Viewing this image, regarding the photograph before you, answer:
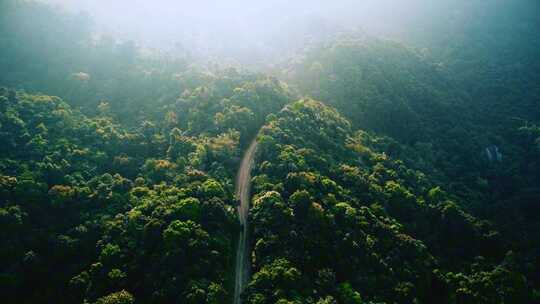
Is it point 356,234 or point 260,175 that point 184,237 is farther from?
point 356,234

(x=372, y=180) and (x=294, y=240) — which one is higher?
(x=372, y=180)

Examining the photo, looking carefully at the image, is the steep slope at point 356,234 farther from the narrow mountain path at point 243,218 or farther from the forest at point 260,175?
the narrow mountain path at point 243,218

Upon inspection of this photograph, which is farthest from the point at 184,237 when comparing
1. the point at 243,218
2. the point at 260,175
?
the point at 260,175

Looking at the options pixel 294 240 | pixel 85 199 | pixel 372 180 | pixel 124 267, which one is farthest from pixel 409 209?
pixel 85 199

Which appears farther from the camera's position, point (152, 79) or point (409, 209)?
point (152, 79)

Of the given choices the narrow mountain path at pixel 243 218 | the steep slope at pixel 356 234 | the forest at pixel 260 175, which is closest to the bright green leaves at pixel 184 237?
the forest at pixel 260 175

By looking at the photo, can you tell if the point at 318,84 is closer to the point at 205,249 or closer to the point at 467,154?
the point at 467,154

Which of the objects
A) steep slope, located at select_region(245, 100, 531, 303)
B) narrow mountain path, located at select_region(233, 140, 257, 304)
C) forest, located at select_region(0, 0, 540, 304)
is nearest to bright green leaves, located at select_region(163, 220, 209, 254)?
forest, located at select_region(0, 0, 540, 304)

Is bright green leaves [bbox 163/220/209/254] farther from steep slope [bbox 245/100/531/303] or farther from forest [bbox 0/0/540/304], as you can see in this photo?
steep slope [bbox 245/100/531/303]
